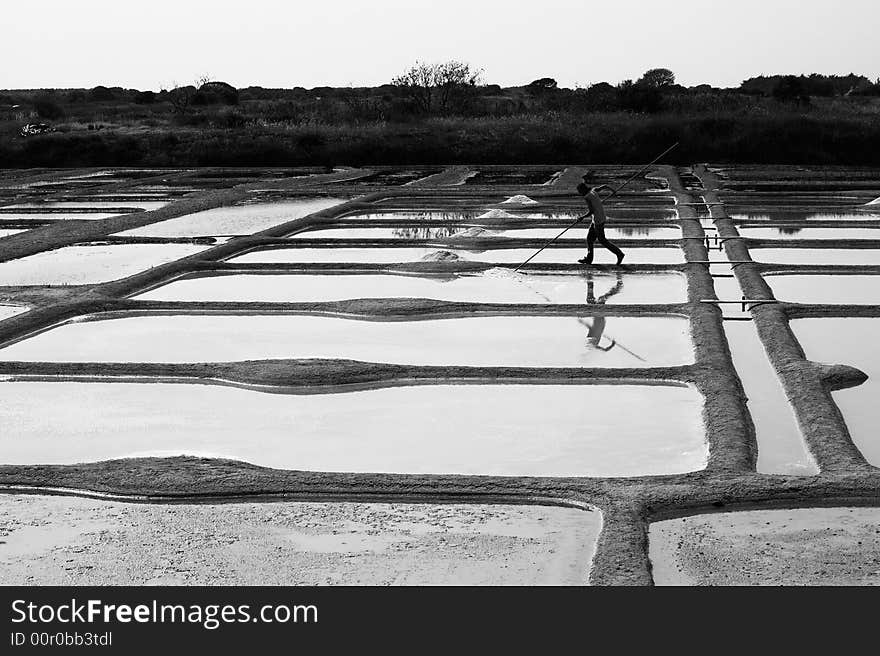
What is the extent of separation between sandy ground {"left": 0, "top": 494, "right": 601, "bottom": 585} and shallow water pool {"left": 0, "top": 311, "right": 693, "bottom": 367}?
2873 millimetres

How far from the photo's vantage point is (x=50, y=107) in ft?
148

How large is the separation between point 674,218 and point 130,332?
9.20 m

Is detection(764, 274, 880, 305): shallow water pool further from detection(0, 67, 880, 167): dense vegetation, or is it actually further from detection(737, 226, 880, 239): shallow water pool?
detection(0, 67, 880, 167): dense vegetation

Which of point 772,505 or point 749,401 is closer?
point 772,505

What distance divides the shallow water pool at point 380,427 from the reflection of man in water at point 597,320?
1.26 meters

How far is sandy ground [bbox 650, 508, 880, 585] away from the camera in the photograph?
15.3 feet

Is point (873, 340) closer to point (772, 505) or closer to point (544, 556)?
point (772, 505)

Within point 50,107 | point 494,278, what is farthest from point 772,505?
point 50,107

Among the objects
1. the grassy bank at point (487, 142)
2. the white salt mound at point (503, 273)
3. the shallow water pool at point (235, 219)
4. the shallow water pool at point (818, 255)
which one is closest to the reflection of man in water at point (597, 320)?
the white salt mound at point (503, 273)

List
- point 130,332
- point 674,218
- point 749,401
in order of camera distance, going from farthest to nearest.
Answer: point 674,218 < point 130,332 < point 749,401

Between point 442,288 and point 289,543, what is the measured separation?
6231mm

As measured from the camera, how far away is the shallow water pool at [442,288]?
10.7 metres
